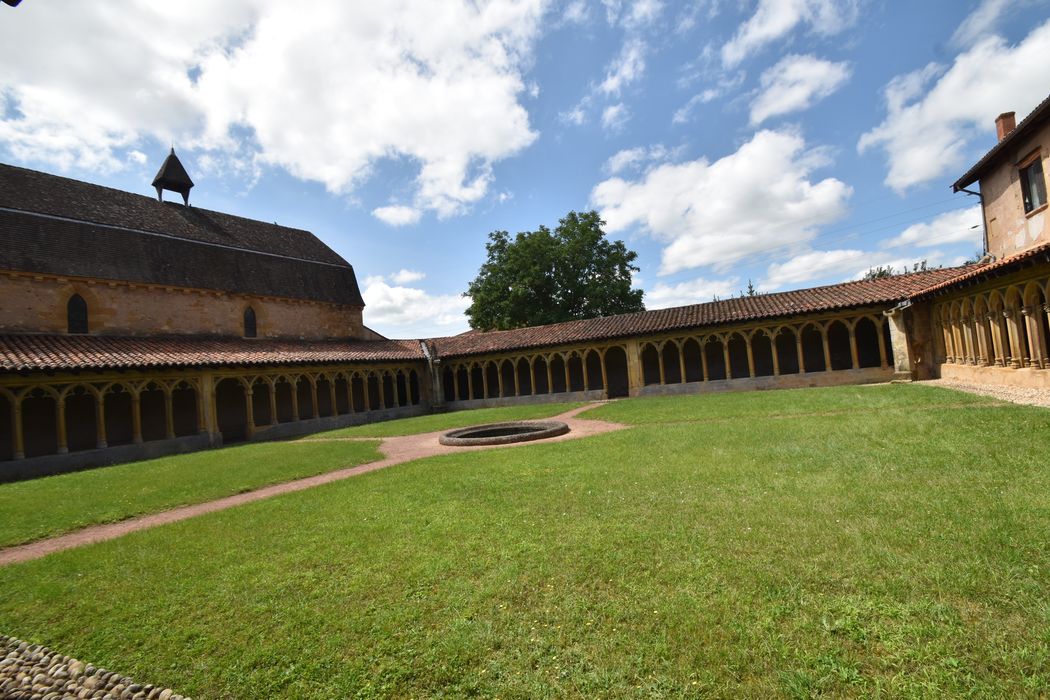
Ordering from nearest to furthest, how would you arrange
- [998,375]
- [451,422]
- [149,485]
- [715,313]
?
1. [149,485]
2. [998,375]
3. [451,422]
4. [715,313]

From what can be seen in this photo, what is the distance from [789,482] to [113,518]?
35.2ft

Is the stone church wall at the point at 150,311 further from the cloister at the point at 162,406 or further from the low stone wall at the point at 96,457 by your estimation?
the low stone wall at the point at 96,457

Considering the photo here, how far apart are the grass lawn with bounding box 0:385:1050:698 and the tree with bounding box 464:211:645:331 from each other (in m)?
33.6

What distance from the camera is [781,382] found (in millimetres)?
22562

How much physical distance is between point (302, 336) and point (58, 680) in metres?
29.1

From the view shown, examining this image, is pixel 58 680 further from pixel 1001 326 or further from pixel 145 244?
pixel 145 244

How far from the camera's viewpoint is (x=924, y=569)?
3896mm

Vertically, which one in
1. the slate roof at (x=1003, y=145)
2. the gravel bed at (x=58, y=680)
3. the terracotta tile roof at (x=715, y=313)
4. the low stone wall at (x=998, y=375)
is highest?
the slate roof at (x=1003, y=145)

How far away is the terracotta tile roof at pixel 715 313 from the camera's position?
20.8m

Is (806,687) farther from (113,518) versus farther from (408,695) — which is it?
(113,518)

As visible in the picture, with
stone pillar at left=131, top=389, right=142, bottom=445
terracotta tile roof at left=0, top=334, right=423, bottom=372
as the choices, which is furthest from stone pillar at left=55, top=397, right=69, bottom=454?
stone pillar at left=131, top=389, right=142, bottom=445

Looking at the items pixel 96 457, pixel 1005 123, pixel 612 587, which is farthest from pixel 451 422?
pixel 1005 123

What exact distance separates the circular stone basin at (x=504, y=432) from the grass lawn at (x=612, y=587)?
5835 mm

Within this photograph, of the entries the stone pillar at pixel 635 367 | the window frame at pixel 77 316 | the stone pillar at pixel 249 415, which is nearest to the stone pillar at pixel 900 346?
the stone pillar at pixel 635 367
